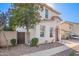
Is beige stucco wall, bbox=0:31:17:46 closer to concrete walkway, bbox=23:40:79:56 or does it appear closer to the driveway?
concrete walkway, bbox=23:40:79:56

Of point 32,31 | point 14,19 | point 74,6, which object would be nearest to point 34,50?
point 32,31

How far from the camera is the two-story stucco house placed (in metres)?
5.10

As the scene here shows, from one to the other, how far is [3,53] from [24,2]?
116cm

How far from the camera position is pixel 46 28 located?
5.19 m

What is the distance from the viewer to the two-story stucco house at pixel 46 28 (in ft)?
16.7

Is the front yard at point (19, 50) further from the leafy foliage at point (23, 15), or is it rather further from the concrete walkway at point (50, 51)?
the leafy foliage at point (23, 15)

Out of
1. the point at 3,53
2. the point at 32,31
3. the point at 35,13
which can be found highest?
the point at 35,13

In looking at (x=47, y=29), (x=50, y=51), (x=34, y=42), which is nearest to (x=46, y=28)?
(x=47, y=29)

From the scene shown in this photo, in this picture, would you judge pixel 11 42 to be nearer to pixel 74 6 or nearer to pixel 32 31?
pixel 32 31

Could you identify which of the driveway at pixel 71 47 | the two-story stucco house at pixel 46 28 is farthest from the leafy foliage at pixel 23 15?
the driveway at pixel 71 47

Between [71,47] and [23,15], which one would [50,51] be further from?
[23,15]

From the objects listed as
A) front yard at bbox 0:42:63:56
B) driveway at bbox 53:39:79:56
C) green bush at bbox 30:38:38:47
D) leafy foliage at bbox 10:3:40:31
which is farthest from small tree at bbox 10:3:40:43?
driveway at bbox 53:39:79:56

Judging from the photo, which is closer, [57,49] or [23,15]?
[23,15]

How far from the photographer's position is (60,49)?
5152mm
